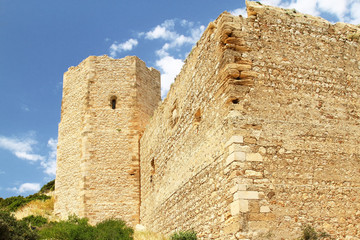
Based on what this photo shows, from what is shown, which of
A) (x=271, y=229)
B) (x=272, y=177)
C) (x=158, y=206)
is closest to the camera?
(x=271, y=229)

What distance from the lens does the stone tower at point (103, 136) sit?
14297mm

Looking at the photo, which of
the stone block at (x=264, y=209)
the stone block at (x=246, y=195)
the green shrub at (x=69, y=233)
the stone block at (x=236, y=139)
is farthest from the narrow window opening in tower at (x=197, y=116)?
the green shrub at (x=69, y=233)

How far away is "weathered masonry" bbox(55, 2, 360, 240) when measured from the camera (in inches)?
261

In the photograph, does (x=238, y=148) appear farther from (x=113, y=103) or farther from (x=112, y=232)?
(x=113, y=103)

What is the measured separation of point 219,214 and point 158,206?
4.63 metres

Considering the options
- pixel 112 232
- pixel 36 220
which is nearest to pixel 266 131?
pixel 112 232

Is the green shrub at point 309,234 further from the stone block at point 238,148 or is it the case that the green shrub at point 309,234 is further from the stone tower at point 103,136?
the stone tower at point 103,136

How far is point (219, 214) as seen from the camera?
7070 mm

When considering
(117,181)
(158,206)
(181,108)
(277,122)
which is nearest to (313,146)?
(277,122)

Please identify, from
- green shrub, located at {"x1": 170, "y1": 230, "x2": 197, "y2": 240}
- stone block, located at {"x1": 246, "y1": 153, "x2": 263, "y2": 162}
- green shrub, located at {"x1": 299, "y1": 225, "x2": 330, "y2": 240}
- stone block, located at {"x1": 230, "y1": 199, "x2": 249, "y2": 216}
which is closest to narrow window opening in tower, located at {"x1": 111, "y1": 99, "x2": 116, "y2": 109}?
green shrub, located at {"x1": 170, "y1": 230, "x2": 197, "y2": 240}

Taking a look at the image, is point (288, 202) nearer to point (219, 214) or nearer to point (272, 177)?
point (272, 177)

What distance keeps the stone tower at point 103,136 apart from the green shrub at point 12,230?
450 centimetres

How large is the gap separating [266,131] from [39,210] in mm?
11601

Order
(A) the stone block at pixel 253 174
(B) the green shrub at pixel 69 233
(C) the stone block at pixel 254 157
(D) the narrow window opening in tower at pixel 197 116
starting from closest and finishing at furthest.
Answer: (A) the stone block at pixel 253 174
(C) the stone block at pixel 254 157
(D) the narrow window opening in tower at pixel 197 116
(B) the green shrub at pixel 69 233
